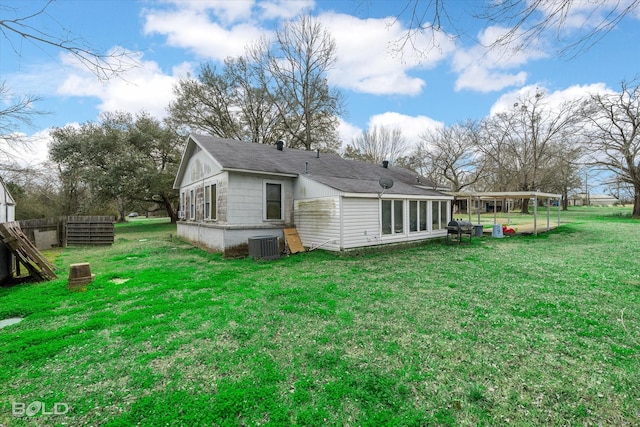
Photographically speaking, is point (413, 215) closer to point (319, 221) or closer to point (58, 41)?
point (319, 221)

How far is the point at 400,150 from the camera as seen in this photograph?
1346 inches

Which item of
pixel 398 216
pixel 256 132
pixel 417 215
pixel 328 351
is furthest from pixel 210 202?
pixel 256 132

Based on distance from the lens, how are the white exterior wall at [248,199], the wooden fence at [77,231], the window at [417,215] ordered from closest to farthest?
1. the white exterior wall at [248,199]
2. the window at [417,215]
3. the wooden fence at [77,231]

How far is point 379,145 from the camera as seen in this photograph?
34.7 metres

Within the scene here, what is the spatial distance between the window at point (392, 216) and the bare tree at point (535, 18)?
Result: 8150mm

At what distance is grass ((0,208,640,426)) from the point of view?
2328mm

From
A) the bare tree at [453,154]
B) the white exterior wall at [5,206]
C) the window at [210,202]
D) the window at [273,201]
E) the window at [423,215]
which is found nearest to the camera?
the window at [273,201]

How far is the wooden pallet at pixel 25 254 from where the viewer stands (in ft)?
19.8

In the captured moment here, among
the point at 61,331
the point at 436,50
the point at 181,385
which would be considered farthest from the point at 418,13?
the point at 61,331

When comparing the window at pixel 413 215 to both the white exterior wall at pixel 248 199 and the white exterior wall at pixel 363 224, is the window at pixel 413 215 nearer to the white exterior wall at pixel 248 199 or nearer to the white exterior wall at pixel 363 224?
the white exterior wall at pixel 363 224

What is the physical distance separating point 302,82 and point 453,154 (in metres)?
16.8

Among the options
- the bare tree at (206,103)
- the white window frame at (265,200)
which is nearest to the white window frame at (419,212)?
the white window frame at (265,200)

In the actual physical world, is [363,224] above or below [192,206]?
below

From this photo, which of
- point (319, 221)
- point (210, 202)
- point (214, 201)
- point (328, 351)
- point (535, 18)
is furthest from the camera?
point (210, 202)
